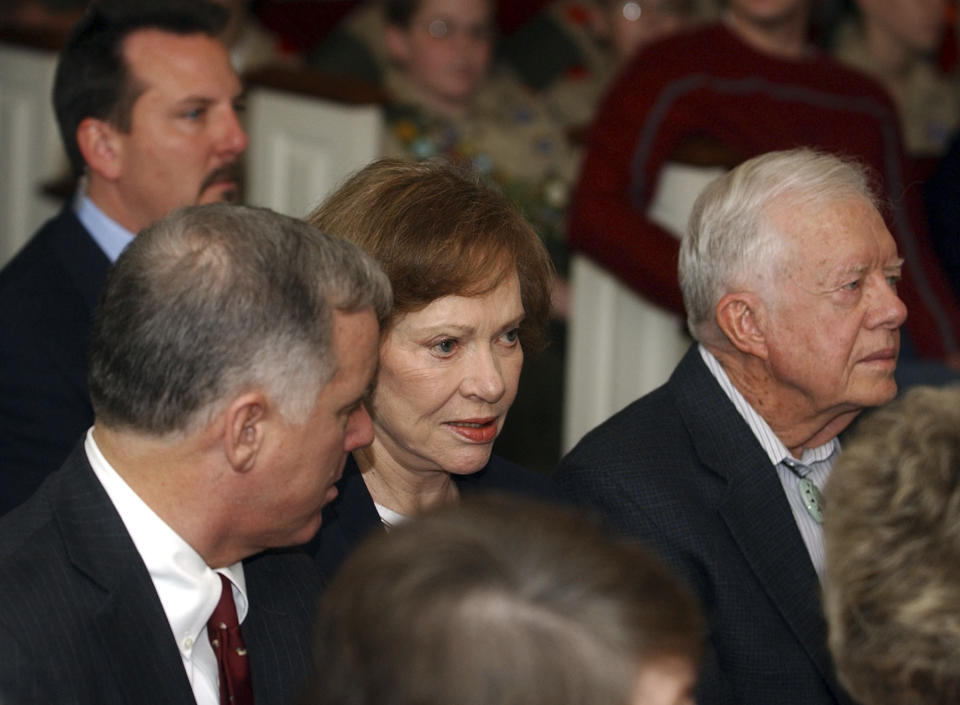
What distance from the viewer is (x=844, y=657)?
1236 mm

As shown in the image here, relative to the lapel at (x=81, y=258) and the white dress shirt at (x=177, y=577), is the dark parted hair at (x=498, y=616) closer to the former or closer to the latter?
the white dress shirt at (x=177, y=577)

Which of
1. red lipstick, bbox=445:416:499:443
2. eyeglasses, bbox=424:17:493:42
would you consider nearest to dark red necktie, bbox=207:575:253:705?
red lipstick, bbox=445:416:499:443

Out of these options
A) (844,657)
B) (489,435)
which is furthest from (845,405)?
(844,657)

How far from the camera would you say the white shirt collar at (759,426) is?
2.08m

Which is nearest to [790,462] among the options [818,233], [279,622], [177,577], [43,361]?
[818,233]

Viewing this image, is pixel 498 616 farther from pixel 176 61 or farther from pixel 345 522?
pixel 176 61

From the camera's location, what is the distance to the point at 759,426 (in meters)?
2.09

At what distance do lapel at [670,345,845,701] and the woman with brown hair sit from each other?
0.83 feet

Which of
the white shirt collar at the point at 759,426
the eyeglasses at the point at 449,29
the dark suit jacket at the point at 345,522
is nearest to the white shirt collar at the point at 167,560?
the dark suit jacket at the point at 345,522

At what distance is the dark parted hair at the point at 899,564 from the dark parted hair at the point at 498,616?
12.4 inches

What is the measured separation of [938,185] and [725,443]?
5.22ft

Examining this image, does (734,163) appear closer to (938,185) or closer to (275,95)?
(938,185)

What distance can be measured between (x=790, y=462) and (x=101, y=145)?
1.53m

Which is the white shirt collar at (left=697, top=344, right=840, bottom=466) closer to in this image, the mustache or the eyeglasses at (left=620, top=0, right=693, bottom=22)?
the mustache
